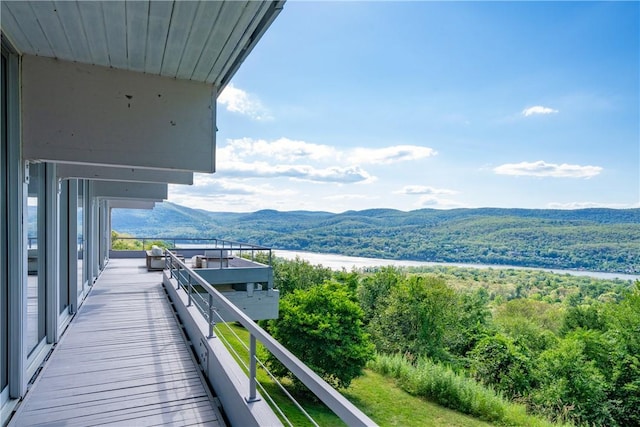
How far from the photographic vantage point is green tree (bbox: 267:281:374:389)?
1316 cm

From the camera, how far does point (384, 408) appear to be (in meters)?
13.4

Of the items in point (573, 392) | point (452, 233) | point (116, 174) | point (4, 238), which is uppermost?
point (116, 174)

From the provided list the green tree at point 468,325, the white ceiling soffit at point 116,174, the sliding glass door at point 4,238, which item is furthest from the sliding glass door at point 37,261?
the green tree at point 468,325

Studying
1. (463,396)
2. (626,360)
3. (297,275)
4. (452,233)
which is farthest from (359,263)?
(463,396)

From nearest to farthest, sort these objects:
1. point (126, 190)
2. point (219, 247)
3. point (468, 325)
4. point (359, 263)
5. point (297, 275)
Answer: point (126, 190)
point (219, 247)
point (468, 325)
point (297, 275)
point (359, 263)

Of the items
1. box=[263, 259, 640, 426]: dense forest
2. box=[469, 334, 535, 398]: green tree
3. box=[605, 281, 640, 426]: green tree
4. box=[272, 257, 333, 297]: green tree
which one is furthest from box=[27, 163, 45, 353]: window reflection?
box=[272, 257, 333, 297]: green tree

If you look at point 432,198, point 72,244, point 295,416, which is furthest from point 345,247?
point 72,244

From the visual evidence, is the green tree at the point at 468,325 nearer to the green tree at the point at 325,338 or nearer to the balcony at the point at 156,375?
the green tree at the point at 325,338

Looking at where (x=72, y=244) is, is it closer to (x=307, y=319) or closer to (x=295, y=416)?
(x=295, y=416)

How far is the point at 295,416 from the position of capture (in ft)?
34.6

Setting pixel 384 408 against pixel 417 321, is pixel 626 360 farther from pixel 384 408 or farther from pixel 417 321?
pixel 384 408

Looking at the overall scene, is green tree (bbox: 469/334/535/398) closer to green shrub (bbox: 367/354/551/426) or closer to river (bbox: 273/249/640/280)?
green shrub (bbox: 367/354/551/426)

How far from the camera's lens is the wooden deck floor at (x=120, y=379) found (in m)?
2.70

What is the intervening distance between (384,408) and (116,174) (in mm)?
13121
